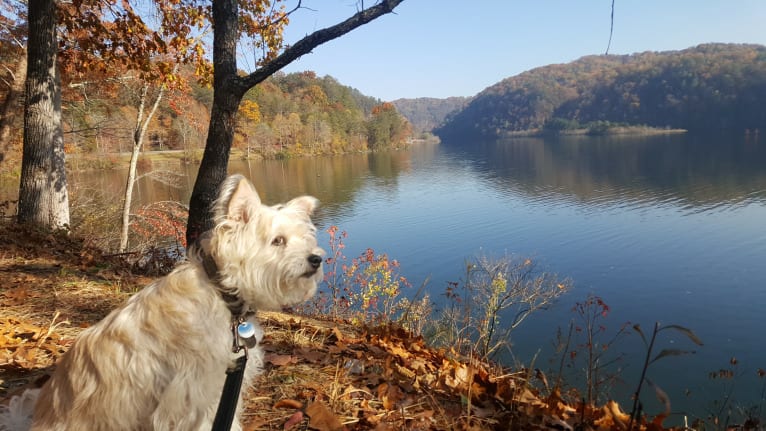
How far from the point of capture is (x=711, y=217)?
33.5m

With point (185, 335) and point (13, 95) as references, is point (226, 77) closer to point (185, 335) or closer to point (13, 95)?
point (185, 335)

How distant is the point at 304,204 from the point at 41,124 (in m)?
8.08

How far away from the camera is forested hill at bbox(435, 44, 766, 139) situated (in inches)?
4476

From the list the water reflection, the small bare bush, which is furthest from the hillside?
the water reflection

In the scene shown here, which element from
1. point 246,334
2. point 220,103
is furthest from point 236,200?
point 220,103

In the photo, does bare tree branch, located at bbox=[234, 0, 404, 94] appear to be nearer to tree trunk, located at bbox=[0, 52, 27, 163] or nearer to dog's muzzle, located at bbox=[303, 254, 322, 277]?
dog's muzzle, located at bbox=[303, 254, 322, 277]

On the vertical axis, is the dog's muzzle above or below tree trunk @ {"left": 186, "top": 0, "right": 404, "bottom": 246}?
below

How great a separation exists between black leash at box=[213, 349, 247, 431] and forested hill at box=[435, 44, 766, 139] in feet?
474

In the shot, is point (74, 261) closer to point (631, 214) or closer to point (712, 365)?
point (712, 365)

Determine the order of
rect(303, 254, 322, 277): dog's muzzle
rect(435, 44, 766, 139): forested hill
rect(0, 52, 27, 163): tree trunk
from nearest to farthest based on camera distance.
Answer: rect(303, 254, 322, 277): dog's muzzle < rect(0, 52, 27, 163): tree trunk < rect(435, 44, 766, 139): forested hill

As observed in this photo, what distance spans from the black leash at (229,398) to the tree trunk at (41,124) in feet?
27.7

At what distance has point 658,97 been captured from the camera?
13150 cm

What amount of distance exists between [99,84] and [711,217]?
4089cm

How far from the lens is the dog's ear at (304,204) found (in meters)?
Result: 2.88
